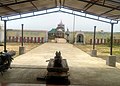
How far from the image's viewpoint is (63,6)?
1923cm

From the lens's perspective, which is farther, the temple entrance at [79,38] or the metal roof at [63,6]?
the temple entrance at [79,38]

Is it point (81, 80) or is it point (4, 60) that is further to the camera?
point (4, 60)

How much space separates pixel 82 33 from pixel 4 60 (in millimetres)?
43603

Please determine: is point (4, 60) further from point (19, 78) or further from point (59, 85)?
point (59, 85)

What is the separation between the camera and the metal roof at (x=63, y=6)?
13195mm

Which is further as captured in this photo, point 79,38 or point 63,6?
point 79,38

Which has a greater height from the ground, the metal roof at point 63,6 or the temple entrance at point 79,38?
the metal roof at point 63,6

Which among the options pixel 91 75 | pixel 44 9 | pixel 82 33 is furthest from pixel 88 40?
pixel 91 75

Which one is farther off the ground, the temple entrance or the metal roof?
the metal roof

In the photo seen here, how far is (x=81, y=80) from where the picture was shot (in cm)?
1046

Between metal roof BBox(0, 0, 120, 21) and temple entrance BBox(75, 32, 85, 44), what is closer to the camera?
metal roof BBox(0, 0, 120, 21)

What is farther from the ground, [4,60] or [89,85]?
[4,60]

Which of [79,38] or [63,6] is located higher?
[63,6]

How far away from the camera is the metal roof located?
13195 millimetres
